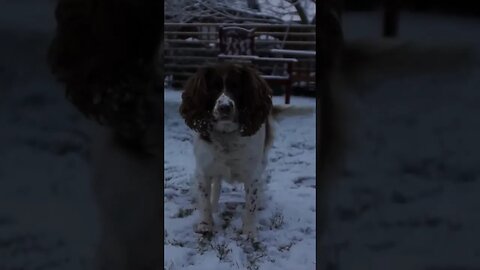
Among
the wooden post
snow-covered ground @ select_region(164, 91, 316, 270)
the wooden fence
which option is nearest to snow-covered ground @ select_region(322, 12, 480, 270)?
the wooden post

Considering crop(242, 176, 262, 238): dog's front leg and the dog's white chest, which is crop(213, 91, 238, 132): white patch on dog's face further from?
crop(242, 176, 262, 238): dog's front leg

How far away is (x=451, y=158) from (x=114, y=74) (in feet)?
3.71

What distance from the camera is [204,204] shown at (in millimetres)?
5156

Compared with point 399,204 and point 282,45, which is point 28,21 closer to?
point 399,204

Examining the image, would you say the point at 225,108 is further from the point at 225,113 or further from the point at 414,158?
the point at 414,158

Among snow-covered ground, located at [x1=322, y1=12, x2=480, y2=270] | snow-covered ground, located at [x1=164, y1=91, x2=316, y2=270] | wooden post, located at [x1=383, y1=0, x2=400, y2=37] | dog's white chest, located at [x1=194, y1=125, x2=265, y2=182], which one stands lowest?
snow-covered ground, located at [x1=164, y1=91, x2=316, y2=270]

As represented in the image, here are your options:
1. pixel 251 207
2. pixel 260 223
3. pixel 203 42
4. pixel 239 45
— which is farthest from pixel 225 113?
pixel 203 42

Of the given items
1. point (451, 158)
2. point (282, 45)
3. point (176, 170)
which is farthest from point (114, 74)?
point (282, 45)

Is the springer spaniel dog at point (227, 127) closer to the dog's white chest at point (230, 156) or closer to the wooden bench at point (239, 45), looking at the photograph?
the dog's white chest at point (230, 156)

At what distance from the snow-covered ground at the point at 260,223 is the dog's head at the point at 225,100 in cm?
72

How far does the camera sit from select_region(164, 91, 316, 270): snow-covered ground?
177 inches

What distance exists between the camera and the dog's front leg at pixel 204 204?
16.7 ft

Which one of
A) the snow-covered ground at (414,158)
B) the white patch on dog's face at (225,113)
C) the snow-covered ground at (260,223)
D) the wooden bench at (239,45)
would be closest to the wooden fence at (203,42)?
the wooden bench at (239,45)

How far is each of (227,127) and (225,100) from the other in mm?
213
